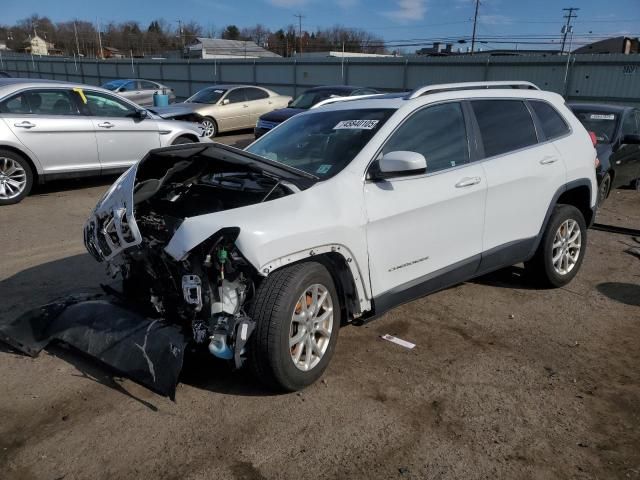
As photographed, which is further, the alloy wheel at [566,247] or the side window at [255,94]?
the side window at [255,94]

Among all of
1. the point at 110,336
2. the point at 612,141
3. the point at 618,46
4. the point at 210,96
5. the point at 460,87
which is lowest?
the point at 110,336

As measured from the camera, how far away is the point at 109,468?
270 cm

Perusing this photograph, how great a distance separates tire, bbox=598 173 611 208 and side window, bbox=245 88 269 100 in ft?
39.6

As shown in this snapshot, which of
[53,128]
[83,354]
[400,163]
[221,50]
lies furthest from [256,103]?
[221,50]

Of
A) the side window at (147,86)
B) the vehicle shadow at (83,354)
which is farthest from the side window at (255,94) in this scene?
the vehicle shadow at (83,354)

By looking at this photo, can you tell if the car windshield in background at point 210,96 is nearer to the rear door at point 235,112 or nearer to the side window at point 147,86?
the rear door at point 235,112

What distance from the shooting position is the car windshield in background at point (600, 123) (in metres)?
9.04

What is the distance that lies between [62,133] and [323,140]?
605cm

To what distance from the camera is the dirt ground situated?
2.73 metres

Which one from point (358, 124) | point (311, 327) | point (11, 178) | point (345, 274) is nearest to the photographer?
point (311, 327)

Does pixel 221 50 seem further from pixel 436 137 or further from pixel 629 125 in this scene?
pixel 436 137

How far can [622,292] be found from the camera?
5152 millimetres

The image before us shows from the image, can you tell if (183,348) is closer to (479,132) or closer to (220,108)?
(479,132)

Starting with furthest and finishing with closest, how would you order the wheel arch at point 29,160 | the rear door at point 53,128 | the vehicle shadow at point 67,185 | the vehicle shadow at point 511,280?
1. the vehicle shadow at point 67,185
2. the rear door at point 53,128
3. the wheel arch at point 29,160
4. the vehicle shadow at point 511,280
